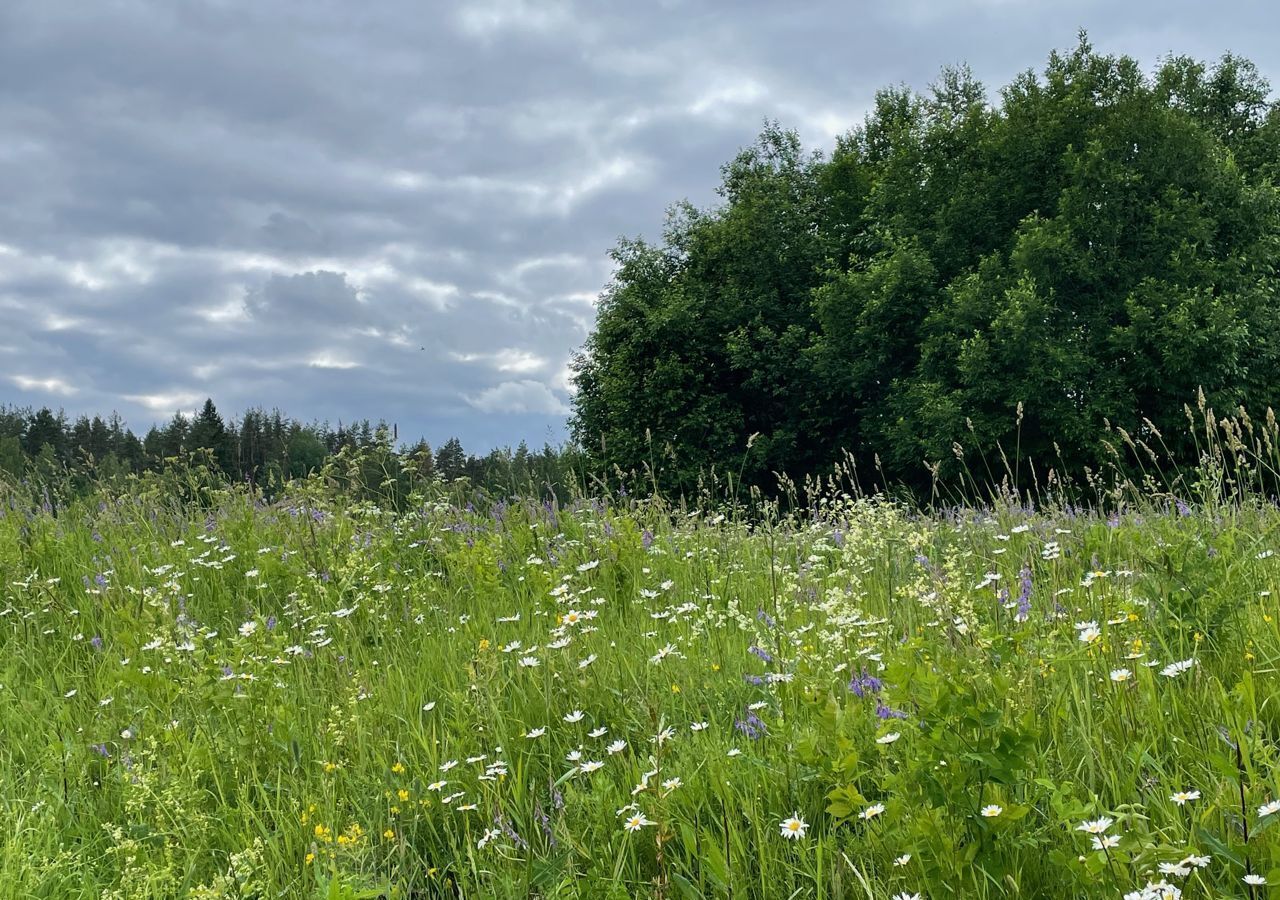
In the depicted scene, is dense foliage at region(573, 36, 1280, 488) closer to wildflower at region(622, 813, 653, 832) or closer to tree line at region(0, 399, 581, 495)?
tree line at region(0, 399, 581, 495)

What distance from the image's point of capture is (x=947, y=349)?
26.1m

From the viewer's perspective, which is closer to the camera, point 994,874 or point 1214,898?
point 1214,898

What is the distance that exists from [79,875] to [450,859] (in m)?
1.22

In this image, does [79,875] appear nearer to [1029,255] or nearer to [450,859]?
[450,859]

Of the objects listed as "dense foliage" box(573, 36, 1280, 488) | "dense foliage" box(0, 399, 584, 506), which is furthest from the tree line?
"dense foliage" box(573, 36, 1280, 488)

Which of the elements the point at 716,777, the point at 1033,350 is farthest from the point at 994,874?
the point at 1033,350

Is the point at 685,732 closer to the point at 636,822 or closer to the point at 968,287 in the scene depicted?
the point at 636,822

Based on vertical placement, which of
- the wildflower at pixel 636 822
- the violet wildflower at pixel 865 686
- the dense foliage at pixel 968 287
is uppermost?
the dense foliage at pixel 968 287

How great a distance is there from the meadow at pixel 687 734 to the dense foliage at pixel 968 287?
18.2m

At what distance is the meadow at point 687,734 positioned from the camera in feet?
6.47

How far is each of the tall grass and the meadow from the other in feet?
0.05

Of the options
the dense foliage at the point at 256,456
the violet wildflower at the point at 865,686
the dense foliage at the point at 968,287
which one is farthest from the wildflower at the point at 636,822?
the dense foliage at the point at 968,287

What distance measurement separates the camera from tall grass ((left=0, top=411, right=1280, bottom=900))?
1.98 meters

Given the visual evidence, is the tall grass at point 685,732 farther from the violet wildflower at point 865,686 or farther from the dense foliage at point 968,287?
the dense foliage at point 968,287
